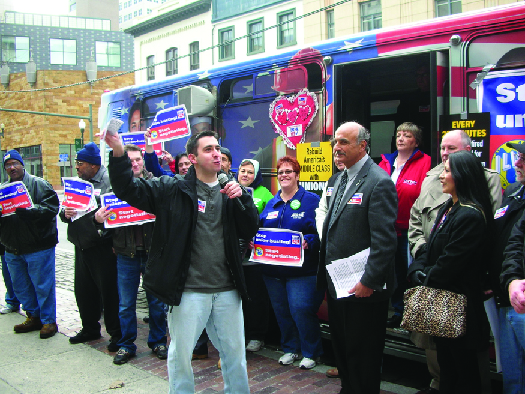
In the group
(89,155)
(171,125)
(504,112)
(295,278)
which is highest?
(171,125)

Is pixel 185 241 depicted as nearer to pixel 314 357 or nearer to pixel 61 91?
pixel 314 357

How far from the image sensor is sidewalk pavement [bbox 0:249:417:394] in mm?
4465

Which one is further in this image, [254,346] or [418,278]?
[254,346]

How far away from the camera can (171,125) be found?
236 inches

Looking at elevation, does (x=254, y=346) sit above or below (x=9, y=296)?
below

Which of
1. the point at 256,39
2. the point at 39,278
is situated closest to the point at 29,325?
the point at 39,278

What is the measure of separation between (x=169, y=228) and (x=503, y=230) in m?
2.27

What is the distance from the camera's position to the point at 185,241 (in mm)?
3514

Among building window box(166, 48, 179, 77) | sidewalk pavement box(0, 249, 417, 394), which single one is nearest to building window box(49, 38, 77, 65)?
building window box(166, 48, 179, 77)

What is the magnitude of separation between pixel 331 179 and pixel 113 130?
2.24 metres

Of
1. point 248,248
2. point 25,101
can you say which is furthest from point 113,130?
point 25,101

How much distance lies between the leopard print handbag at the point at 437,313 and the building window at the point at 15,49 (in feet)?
177

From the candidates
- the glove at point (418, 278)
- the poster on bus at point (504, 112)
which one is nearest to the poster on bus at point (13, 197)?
the glove at point (418, 278)

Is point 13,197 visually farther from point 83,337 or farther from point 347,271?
point 347,271
